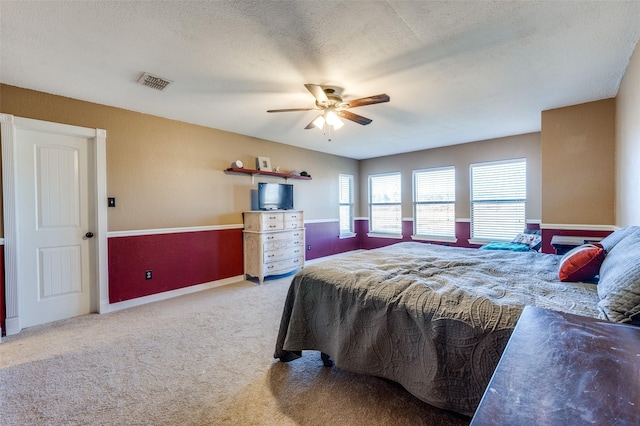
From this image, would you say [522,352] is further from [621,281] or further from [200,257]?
[200,257]

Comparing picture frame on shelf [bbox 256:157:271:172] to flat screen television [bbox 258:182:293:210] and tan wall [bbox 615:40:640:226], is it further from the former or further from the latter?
tan wall [bbox 615:40:640:226]

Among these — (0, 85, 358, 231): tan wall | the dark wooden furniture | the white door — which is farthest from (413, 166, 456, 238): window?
A: the white door

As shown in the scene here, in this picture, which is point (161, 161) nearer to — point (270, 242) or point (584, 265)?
point (270, 242)

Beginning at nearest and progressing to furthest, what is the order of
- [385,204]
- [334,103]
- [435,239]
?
[334,103]
[435,239]
[385,204]

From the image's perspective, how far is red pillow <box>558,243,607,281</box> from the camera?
174cm

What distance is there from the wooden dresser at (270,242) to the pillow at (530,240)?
141 inches

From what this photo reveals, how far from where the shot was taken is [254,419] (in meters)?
1.60

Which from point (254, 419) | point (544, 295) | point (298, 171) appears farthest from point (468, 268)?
point (298, 171)

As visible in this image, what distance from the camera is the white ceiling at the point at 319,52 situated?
176cm

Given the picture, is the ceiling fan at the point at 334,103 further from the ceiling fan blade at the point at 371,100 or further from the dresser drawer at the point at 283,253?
the dresser drawer at the point at 283,253

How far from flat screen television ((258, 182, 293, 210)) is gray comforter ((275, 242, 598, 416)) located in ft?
8.62

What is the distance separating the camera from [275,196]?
4.86m

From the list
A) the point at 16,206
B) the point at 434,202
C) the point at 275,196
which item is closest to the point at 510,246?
the point at 434,202

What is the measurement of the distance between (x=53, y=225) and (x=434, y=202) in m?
6.05
